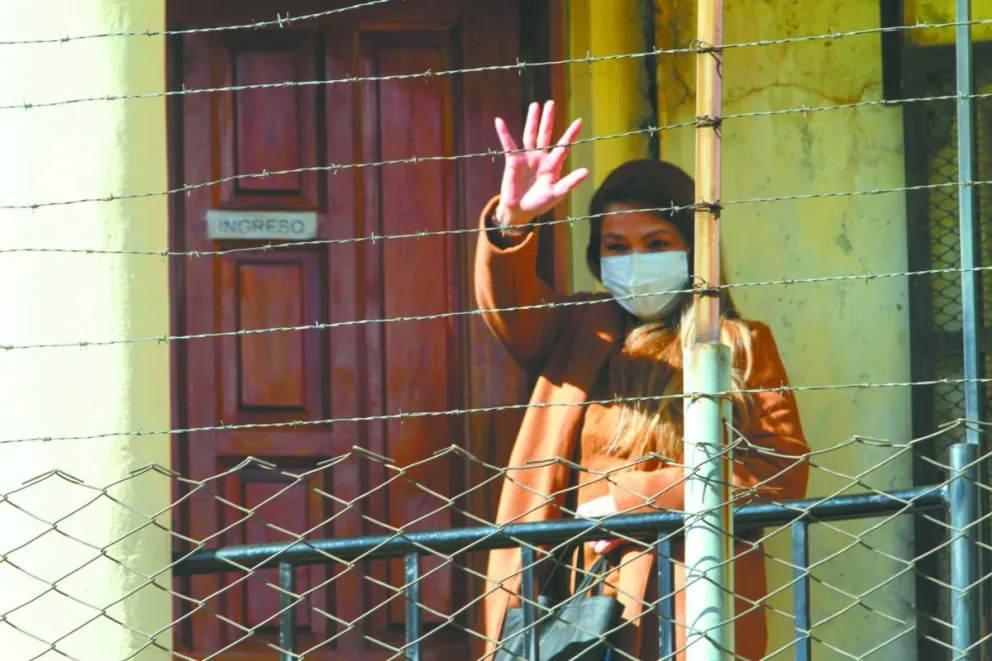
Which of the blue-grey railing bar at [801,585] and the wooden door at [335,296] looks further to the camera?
the wooden door at [335,296]

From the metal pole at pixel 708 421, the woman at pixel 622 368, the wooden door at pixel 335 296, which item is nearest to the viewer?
the metal pole at pixel 708 421

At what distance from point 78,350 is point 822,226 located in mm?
2492

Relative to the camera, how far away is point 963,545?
3.47 metres

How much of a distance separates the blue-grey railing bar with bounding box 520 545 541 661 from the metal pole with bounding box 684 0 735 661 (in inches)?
16.4

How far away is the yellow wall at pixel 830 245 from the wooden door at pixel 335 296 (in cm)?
74

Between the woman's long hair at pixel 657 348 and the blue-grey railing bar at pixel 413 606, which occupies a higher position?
the woman's long hair at pixel 657 348

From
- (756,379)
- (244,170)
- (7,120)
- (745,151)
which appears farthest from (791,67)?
(7,120)

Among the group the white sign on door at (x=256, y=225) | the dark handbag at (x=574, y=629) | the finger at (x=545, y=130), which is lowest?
the dark handbag at (x=574, y=629)

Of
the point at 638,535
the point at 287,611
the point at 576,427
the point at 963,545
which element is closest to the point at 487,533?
the point at 638,535

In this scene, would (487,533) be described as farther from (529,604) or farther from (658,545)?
(658,545)

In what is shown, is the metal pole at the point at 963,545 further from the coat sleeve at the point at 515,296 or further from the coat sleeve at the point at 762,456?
the coat sleeve at the point at 515,296

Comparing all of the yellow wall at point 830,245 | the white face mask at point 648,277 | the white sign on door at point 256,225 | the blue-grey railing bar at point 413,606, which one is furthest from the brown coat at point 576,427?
the white sign on door at point 256,225

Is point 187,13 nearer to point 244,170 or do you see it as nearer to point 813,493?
point 244,170

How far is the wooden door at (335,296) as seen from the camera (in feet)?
15.9
